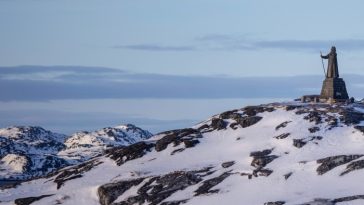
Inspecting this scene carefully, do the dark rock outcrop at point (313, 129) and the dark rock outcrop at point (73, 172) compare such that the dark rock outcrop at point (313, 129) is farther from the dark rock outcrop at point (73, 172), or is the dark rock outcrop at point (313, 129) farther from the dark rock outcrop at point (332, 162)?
the dark rock outcrop at point (73, 172)

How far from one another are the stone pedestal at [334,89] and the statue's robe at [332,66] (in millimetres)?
869

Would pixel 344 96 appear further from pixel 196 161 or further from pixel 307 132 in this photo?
pixel 196 161

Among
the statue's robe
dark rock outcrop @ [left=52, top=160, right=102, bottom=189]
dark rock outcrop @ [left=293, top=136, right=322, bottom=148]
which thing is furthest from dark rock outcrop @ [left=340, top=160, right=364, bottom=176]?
dark rock outcrop @ [left=52, top=160, right=102, bottom=189]

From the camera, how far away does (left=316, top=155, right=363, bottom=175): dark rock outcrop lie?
88188 millimetres

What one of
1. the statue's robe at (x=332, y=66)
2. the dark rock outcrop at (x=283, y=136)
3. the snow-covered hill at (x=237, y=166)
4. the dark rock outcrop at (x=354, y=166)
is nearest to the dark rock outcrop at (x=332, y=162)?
the snow-covered hill at (x=237, y=166)

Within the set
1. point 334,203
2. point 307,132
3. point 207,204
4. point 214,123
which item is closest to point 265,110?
point 214,123

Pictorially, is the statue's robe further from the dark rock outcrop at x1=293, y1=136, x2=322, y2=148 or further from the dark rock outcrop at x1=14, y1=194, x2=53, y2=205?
the dark rock outcrop at x1=14, y1=194, x2=53, y2=205

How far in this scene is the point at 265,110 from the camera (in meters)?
120

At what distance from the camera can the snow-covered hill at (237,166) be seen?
85.4m

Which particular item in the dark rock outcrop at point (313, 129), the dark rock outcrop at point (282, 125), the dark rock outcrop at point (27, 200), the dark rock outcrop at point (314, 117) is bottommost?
the dark rock outcrop at point (27, 200)

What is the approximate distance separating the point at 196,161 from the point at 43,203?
22.1 m

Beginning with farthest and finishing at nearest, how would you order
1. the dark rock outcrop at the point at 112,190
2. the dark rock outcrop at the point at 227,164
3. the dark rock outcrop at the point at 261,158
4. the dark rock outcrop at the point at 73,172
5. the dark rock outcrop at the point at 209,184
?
1. the dark rock outcrop at the point at 73,172
2. the dark rock outcrop at the point at 227,164
3. the dark rock outcrop at the point at 112,190
4. the dark rock outcrop at the point at 261,158
5. the dark rock outcrop at the point at 209,184

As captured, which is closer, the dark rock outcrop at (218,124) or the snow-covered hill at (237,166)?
the snow-covered hill at (237,166)

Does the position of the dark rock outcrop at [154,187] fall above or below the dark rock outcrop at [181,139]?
below
